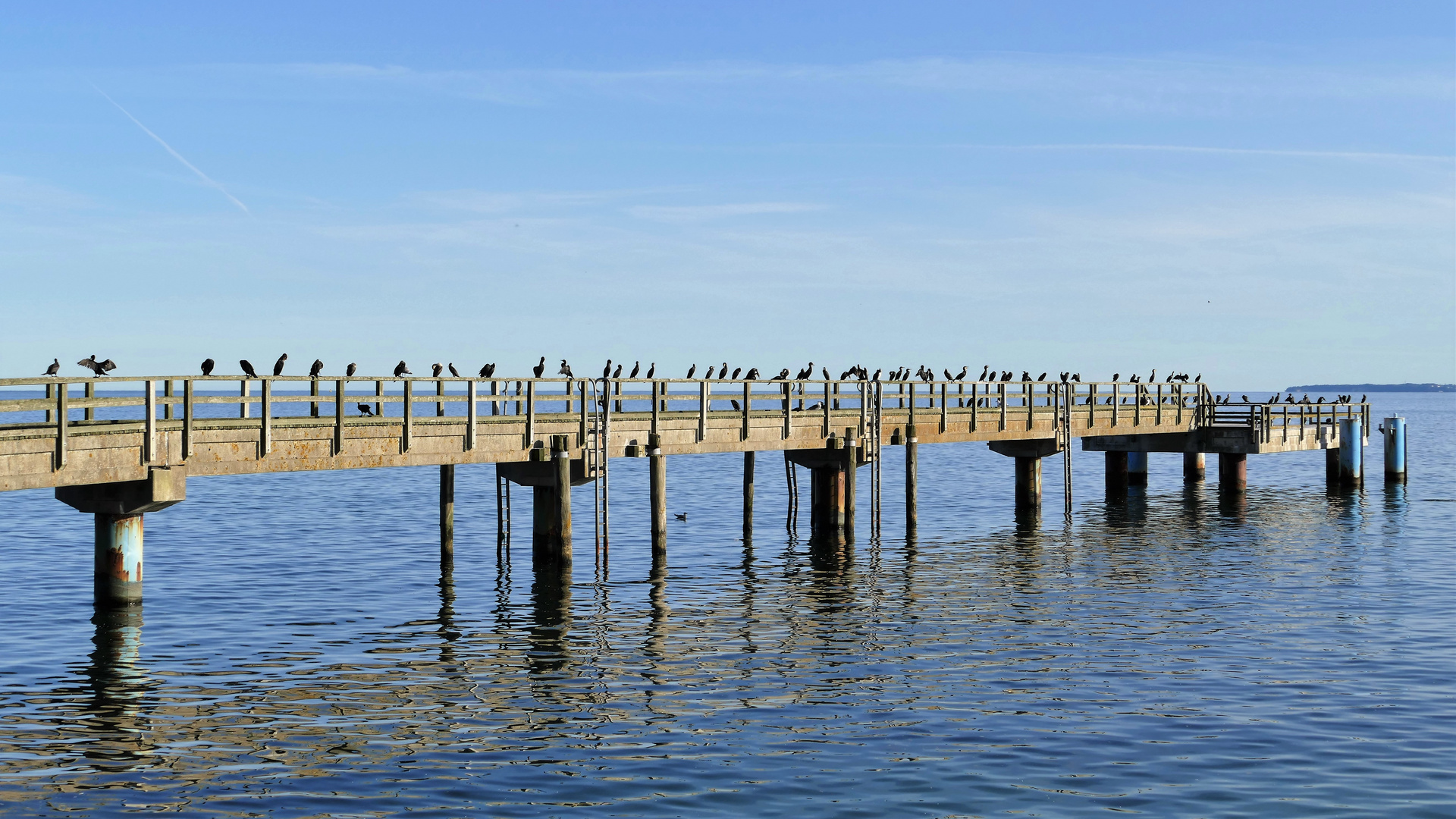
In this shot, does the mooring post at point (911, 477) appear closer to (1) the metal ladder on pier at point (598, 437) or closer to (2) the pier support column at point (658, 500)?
(2) the pier support column at point (658, 500)

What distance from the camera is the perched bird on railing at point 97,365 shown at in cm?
2780

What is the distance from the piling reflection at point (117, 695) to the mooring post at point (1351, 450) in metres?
46.1

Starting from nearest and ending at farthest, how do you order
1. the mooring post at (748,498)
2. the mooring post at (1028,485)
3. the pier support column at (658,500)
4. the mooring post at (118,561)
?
the mooring post at (118,561)
the pier support column at (658,500)
the mooring post at (748,498)
the mooring post at (1028,485)

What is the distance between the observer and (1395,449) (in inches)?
2368

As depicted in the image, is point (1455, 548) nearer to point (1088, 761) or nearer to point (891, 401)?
point (891, 401)

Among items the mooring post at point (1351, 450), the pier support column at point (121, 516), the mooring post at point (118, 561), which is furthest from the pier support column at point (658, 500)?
the mooring post at point (1351, 450)

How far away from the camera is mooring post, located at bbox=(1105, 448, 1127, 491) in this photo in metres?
55.7

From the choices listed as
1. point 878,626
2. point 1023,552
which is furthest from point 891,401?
point 878,626

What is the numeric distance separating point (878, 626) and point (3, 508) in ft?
149

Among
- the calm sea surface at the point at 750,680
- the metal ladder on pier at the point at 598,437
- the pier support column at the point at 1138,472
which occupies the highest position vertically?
the metal ladder on pier at the point at 598,437

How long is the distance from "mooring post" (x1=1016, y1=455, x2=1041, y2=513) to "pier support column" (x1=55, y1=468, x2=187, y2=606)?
29281 millimetres

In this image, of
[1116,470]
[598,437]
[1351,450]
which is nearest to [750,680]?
[598,437]

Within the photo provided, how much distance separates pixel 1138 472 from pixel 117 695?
151ft

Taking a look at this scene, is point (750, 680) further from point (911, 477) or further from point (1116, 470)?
point (1116, 470)
